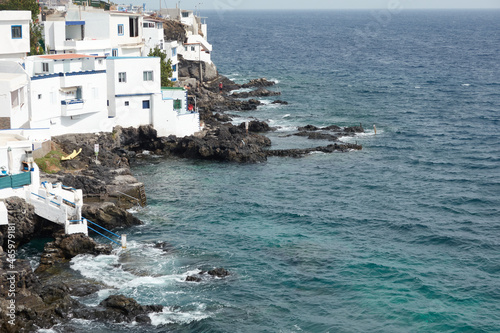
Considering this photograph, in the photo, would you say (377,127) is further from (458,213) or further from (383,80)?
(383,80)

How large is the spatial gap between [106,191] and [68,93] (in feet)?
55.9

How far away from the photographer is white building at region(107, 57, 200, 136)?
72875 millimetres

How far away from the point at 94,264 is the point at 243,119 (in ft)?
172

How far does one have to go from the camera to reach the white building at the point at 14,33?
6950 cm

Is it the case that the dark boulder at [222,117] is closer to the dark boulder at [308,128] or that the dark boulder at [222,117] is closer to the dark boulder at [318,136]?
the dark boulder at [308,128]

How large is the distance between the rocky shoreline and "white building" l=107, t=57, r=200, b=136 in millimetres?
1406

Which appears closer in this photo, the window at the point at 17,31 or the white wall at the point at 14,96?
the white wall at the point at 14,96

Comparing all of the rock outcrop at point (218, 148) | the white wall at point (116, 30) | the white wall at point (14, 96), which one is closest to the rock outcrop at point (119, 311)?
the white wall at point (14, 96)

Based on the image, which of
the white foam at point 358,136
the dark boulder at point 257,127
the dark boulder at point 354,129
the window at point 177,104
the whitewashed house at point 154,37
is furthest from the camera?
the whitewashed house at point 154,37

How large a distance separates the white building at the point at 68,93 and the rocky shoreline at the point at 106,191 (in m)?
1.70

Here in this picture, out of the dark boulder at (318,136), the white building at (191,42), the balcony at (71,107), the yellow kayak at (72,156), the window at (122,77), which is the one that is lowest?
the dark boulder at (318,136)

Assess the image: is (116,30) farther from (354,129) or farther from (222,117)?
(354,129)

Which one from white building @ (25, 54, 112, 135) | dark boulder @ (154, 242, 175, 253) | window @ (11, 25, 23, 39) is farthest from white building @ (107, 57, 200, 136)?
dark boulder @ (154, 242, 175, 253)

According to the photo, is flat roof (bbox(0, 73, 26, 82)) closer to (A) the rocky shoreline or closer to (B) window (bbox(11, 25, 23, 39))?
(A) the rocky shoreline
